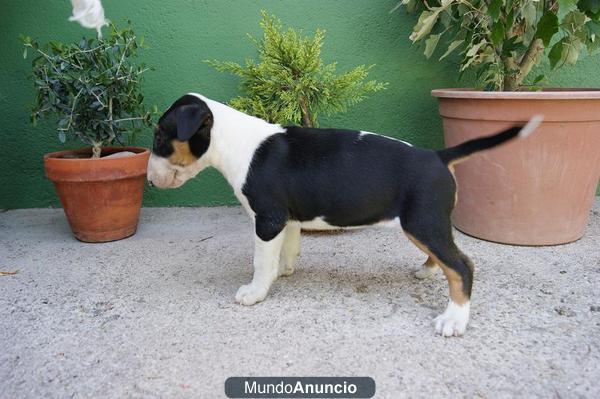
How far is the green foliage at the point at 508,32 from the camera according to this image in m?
2.77

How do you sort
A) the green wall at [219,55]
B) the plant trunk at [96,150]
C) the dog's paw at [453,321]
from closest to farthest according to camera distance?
the dog's paw at [453,321], the plant trunk at [96,150], the green wall at [219,55]

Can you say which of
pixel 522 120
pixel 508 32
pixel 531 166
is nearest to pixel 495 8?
pixel 508 32

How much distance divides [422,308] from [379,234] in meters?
1.09

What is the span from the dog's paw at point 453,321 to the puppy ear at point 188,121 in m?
1.32

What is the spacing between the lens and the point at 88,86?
2.96 metres

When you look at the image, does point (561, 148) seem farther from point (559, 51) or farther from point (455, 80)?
point (455, 80)

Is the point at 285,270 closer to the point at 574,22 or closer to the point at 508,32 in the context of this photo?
the point at 508,32

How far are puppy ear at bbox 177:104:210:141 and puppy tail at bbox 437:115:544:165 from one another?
1053mm

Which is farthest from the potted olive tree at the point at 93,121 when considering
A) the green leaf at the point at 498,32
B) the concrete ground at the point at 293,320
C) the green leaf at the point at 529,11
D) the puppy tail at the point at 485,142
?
the green leaf at the point at 529,11

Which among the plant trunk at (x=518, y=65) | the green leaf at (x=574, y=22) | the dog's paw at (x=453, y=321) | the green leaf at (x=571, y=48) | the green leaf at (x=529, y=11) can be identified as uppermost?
the green leaf at (x=529, y=11)

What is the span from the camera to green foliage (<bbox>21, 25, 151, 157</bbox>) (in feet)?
9.73

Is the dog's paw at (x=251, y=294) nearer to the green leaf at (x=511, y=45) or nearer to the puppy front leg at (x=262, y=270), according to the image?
the puppy front leg at (x=262, y=270)

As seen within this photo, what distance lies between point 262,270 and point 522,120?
1.72m

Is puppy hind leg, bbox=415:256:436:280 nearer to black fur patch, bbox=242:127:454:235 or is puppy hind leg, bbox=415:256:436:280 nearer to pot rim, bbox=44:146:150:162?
black fur patch, bbox=242:127:454:235
